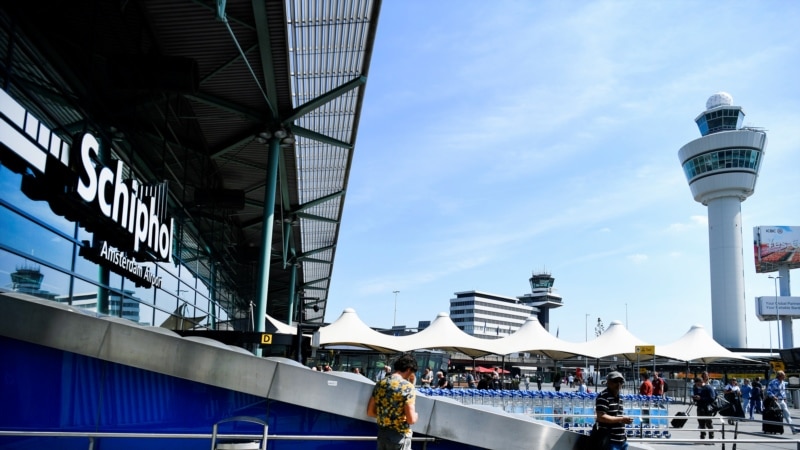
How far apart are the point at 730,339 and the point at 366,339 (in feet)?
258

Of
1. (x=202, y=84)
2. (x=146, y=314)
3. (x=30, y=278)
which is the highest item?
(x=202, y=84)

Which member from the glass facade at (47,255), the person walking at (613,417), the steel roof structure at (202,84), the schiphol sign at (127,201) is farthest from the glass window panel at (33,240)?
the person walking at (613,417)

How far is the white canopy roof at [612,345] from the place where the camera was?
104ft

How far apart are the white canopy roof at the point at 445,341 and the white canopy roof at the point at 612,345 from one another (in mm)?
4772

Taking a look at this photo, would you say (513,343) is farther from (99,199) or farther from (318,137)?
(99,199)

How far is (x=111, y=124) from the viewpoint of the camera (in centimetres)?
1562

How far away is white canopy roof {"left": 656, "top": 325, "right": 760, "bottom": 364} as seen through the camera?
32.9m

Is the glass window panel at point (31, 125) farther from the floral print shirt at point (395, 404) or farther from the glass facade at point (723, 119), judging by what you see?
the glass facade at point (723, 119)

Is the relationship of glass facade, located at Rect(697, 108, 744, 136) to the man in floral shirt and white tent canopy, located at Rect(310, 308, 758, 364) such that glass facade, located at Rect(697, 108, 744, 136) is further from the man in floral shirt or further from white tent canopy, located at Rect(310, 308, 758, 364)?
the man in floral shirt

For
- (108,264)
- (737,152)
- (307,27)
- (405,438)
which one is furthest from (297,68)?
(737,152)

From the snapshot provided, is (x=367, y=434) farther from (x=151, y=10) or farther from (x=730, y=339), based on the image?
(x=730, y=339)

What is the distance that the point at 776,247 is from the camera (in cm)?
9875

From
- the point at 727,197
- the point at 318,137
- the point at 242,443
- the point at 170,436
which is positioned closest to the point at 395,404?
the point at 242,443

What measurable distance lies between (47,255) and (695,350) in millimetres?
31326
